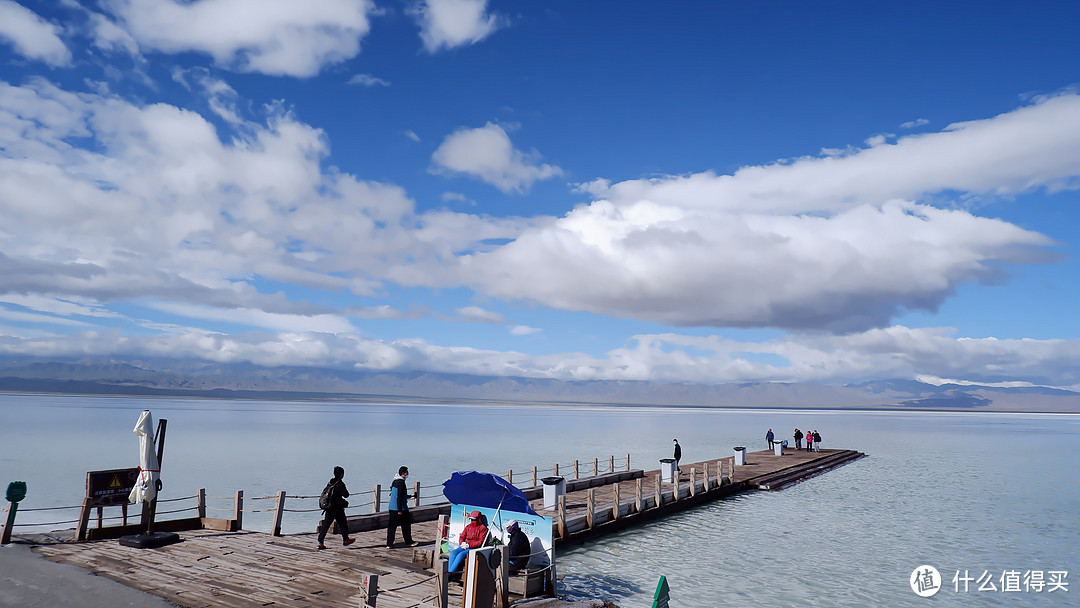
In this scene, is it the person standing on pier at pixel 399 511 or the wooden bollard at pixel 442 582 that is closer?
the wooden bollard at pixel 442 582

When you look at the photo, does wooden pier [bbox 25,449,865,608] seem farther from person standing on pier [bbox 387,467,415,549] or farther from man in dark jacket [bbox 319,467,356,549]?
man in dark jacket [bbox 319,467,356,549]

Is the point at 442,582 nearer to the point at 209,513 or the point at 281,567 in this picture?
the point at 281,567

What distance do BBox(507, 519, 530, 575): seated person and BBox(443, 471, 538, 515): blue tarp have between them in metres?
0.50

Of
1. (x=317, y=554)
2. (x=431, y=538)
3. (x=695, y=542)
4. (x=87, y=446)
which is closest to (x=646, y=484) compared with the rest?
(x=695, y=542)

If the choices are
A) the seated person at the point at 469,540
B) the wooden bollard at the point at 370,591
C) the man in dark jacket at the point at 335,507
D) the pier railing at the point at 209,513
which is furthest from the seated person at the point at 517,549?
the pier railing at the point at 209,513

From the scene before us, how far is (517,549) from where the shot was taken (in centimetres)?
1484

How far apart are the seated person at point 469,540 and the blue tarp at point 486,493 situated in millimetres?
818

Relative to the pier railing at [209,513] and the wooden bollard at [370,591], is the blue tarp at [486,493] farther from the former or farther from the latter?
the pier railing at [209,513]

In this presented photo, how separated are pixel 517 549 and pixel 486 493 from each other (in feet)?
4.90

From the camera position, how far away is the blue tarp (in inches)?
599

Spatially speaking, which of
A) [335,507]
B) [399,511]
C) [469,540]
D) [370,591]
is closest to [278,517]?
[335,507]

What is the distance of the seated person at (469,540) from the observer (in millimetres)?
14109

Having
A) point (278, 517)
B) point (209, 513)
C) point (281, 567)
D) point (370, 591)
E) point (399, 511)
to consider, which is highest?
point (370, 591)

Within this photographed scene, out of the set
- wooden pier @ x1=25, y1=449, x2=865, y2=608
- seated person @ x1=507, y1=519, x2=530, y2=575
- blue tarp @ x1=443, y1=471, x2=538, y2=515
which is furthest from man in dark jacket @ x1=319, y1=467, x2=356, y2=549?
seated person @ x1=507, y1=519, x2=530, y2=575
